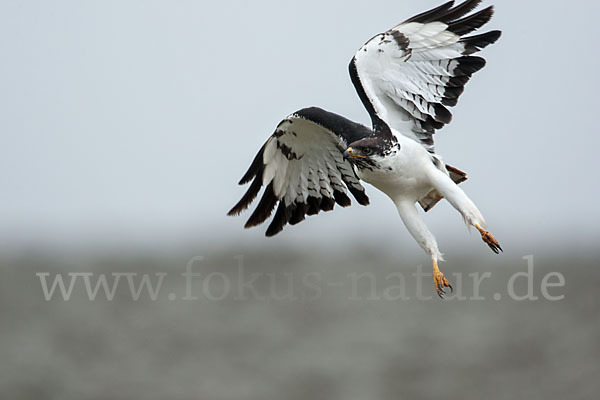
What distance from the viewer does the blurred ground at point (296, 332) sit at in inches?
970

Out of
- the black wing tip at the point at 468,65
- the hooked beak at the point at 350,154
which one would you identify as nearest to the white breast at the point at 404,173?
the hooked beak at the point at 350,154

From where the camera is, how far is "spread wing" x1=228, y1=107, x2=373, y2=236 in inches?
384

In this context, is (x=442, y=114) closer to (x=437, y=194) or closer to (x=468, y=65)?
(x=468, y=65)

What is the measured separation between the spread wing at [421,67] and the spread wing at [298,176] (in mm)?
809

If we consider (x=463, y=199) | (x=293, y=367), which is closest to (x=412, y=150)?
(x=463, y=199)

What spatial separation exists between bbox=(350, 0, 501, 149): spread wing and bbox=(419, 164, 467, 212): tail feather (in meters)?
0.37

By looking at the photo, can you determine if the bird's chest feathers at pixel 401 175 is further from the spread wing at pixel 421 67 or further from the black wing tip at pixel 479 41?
the black wing tip at pixel 479 41

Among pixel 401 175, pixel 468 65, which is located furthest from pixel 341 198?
pixel 468 65

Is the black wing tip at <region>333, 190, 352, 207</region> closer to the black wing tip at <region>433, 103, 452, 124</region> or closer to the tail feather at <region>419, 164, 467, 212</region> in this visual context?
the tail feather at <region>419, 164, 467, 212</region>

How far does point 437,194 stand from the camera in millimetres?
9156

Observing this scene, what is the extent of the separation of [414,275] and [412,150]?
18.7 m

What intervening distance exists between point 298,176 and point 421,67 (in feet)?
7.00

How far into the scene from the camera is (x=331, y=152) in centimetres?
996

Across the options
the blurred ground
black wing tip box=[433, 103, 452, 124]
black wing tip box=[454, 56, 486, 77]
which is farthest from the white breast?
the blurred ground
